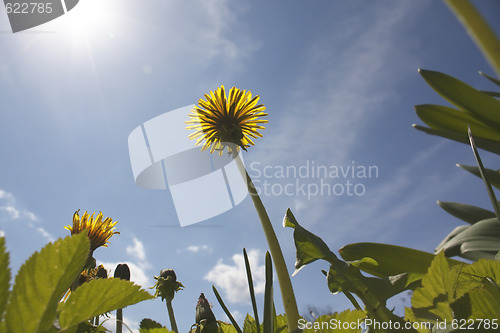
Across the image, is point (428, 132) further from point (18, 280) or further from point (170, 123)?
point (170, 123)

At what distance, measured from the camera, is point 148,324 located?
23 cm

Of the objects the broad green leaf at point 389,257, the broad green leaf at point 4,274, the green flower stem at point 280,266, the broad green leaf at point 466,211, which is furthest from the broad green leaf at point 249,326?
the broad green leaf at point 466,211

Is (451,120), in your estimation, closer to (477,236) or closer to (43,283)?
(477,236)

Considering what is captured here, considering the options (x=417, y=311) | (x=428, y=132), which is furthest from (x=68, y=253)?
(x=428, y=132)

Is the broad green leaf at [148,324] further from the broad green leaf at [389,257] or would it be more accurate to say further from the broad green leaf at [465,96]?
the broad green leaf at [465,96]

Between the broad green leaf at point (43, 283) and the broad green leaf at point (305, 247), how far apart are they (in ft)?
0.73

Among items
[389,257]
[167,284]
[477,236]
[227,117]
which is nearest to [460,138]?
[477,236]

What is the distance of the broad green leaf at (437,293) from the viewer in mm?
167

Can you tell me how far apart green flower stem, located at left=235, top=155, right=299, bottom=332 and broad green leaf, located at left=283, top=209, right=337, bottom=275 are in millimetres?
47

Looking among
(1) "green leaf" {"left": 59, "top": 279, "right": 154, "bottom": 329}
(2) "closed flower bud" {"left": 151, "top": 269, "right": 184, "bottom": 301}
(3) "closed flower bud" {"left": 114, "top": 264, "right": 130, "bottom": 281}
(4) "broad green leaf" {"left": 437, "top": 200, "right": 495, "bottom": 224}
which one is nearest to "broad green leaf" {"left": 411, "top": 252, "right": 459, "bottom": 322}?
(1) "green leaf" {"left": 59, "top": 279, "right": 154, "bottom": 329}

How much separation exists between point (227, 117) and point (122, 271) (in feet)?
1.25

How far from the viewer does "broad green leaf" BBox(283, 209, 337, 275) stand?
318 mm

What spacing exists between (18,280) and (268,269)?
21cm

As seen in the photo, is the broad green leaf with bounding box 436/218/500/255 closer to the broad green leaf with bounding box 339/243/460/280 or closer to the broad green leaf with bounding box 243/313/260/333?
the broad green leaf with bounding box 339/243/460/280
